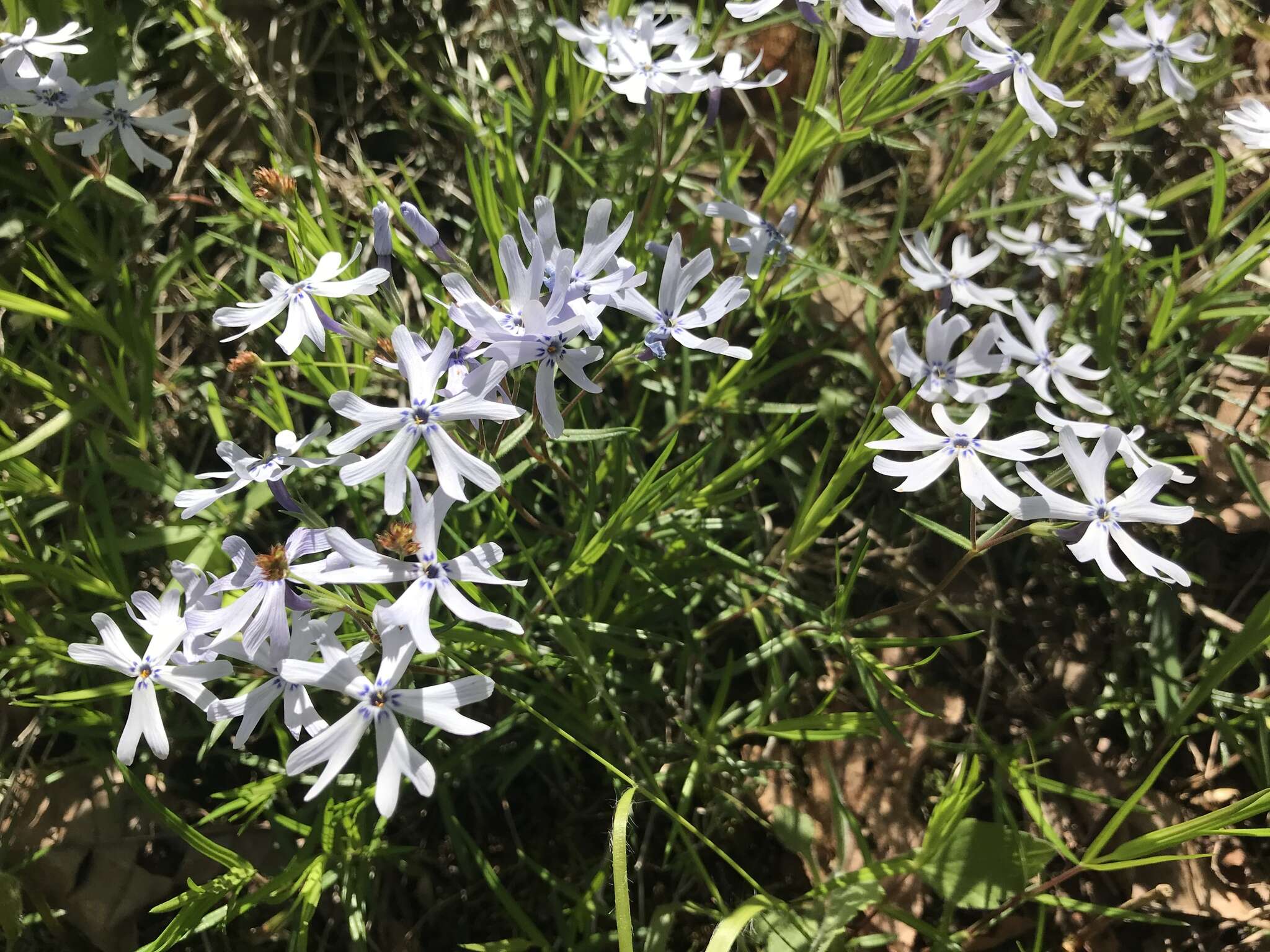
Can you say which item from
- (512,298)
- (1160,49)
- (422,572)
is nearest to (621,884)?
(422,572)

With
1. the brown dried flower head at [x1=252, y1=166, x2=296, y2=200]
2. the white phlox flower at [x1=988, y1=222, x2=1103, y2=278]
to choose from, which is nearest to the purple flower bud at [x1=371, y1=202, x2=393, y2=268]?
the brown dried flower head at [x1=252, y1=166, x2=296, y2=200]

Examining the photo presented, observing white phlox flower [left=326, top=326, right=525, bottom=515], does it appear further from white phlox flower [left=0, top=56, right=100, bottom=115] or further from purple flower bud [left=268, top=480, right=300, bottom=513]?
white phlox flower [left=0, top=56, right=100, bottom=115]

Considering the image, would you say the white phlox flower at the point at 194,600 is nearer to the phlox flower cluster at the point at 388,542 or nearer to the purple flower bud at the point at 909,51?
the phlox flower cluster at the point at 388,542

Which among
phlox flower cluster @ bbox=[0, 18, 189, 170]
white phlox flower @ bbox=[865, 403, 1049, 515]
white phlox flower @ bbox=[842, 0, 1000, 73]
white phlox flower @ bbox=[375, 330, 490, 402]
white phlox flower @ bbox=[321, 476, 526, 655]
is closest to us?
white phlox flower @ bbox=[321, 476, 526, 655]

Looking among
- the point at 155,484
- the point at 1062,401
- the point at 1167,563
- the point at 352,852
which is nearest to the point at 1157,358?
the point at 1062,401

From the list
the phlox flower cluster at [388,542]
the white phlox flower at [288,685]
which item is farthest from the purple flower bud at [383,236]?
the white phlox flower at [288,685]

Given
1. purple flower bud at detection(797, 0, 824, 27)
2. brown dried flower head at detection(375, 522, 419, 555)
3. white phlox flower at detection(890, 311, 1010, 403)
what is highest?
purple flower bud at detection(797, 0, 824, 27)

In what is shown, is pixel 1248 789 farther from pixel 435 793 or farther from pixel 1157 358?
pixel 435 793
